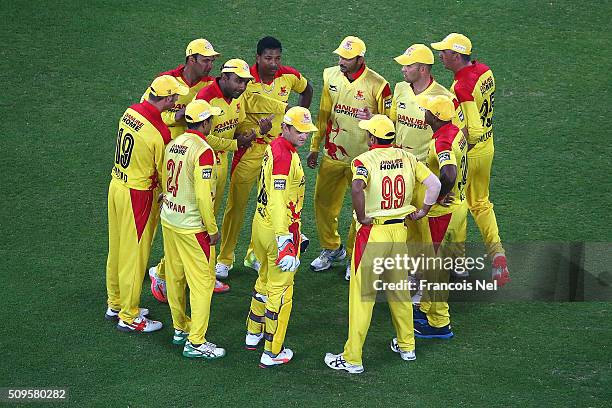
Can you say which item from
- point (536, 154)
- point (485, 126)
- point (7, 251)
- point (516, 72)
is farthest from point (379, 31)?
point (7, 251)

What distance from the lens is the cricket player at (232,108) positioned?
8.43 m

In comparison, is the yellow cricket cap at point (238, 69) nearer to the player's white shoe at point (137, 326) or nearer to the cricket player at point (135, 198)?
the cricket player at point (135, 198)

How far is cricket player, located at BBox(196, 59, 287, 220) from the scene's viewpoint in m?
8.43

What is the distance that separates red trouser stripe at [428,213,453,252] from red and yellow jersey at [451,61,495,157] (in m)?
0.83

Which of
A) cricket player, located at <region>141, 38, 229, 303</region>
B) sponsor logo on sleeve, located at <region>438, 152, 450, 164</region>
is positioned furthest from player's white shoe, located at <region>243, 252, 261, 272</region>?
sponsor logo on sleeve, located at <region>438, 152, 450, 164</region>

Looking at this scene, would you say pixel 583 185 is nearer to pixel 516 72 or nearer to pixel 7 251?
pixel 516 72

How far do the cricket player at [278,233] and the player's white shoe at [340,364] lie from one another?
0.32 m

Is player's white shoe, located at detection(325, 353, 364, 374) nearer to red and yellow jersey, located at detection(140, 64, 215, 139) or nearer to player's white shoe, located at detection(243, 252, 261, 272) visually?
player's white shoe, located at detection(243, 252, 261, 272)

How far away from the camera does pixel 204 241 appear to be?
7902 mm

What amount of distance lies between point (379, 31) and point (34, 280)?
6125 millimetres

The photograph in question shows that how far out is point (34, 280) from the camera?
9031 mm

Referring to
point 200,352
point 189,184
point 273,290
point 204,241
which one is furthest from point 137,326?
point 189,184

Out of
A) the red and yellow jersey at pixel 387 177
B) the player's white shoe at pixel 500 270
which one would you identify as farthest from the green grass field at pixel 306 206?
the red and yellow jersey at pixel 387 177

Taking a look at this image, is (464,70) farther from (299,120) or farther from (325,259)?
(325,259)
